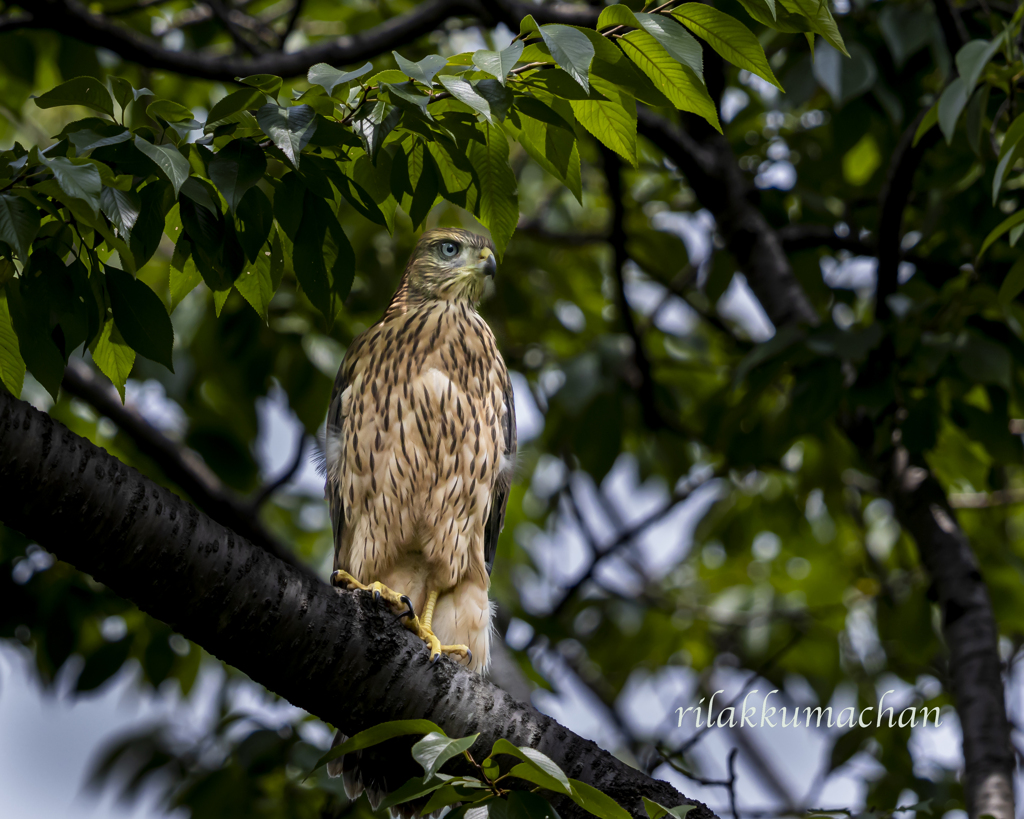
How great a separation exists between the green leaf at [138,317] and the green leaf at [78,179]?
34 centimetres

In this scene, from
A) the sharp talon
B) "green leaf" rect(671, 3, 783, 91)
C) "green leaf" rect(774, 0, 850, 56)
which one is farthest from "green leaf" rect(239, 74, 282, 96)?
the sharp talon

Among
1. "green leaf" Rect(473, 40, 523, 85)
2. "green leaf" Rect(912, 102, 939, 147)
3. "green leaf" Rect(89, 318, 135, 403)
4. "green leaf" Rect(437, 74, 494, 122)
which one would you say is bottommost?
"green leaf" Rect(89, 318, 135, 403)

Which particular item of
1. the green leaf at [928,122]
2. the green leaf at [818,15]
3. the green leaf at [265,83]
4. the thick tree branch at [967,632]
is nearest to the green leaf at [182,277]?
the green leaf at [265,83]

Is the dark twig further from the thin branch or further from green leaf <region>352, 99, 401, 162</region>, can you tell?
green leaf <region>352, 99, 401, 162</region>

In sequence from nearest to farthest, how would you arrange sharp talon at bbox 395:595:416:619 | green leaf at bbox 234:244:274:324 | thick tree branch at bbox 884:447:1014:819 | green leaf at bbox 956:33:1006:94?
green leaf at bbox 234:244:274:324 → green leaf at bbox 956:33:1006:94 → sharp talon at bbox 395:595:416:619 → thick tree branch at bbox 884:447:1014:819

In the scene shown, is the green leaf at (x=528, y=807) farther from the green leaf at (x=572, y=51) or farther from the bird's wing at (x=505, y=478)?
the bird's wing at (x=505, y=478)

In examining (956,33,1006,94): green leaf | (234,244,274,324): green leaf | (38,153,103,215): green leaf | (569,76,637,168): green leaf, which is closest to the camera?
(38,153,103,215): green leaf

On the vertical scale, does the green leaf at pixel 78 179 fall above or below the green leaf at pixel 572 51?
below

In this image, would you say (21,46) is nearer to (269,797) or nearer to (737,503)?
(269,797)

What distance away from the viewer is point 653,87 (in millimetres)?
1958

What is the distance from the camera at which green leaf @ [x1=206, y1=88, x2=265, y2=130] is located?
1.83 m

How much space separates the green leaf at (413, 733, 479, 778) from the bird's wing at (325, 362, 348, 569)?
2.01 meters

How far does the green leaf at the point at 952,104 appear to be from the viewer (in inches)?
96.6

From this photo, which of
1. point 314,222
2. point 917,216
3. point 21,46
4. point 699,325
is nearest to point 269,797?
point 314,222
